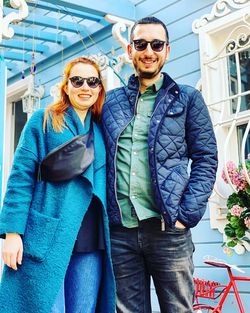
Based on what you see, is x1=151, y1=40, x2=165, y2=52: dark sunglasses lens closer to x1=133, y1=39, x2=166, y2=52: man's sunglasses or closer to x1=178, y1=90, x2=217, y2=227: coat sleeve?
x1=133, y1=39, x2=166, y2=52: man's sunglasses

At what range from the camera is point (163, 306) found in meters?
1.80

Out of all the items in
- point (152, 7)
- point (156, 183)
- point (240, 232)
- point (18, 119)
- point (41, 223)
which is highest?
point (152, 7)

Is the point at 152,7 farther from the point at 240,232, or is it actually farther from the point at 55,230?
the point at 55,230

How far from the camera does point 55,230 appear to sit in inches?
66.9

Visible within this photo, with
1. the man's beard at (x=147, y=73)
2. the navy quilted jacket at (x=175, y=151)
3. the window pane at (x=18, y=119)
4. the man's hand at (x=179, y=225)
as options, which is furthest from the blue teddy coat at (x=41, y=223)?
the window pane at (x=18, y=119)

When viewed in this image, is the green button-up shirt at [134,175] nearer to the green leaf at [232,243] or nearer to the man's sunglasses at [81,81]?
the man's sunglasses at [81,81]

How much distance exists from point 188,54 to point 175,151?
73.5 inches

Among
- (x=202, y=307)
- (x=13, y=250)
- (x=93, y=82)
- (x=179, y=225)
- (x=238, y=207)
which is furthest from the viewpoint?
(x=202, y=307)

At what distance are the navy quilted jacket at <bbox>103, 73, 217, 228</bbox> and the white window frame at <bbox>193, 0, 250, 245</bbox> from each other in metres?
1.17

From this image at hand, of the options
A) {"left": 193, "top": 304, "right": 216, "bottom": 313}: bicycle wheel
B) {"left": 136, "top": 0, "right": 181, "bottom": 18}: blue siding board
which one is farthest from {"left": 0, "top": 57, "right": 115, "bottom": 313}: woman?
{"left": 136, "top": 0, "right": 181, "bottom": 18}: blue siding board

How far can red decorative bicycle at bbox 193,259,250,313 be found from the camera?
2.78 metres

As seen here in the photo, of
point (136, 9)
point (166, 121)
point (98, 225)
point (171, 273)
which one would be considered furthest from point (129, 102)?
point (136, 9)

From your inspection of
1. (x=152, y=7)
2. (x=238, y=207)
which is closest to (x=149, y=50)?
(x=238, y=207)

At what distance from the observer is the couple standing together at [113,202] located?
1689 millimetres
